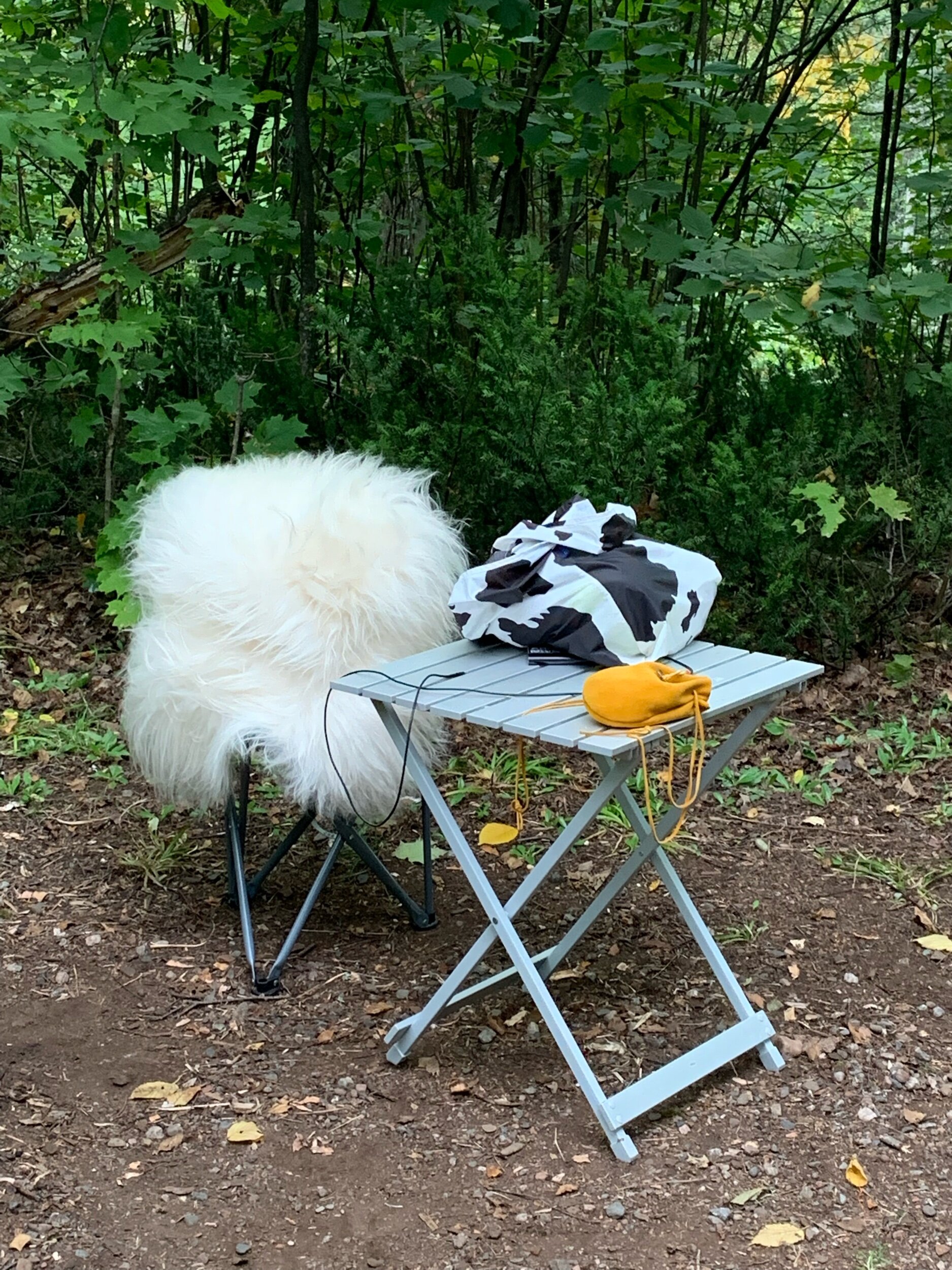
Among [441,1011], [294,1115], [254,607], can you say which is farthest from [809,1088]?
[254,607]

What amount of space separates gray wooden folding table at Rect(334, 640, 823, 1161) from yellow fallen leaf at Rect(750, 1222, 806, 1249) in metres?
0.28

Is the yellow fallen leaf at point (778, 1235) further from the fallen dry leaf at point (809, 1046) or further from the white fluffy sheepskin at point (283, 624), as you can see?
the white fluffy sheepskin at point (283, 624)

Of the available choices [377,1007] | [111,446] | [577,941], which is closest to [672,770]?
[577,941]

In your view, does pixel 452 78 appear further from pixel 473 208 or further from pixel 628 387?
pixel 628 387

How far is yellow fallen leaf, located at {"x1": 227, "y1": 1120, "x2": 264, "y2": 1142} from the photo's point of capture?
239 centimetres

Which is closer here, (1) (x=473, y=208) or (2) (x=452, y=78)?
(2) (x=452, y=78)

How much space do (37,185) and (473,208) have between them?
92.3 inches

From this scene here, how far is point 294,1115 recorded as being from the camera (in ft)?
8.11

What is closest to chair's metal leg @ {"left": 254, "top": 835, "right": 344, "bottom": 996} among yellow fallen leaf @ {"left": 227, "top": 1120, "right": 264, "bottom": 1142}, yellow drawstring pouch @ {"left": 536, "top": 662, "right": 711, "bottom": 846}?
yellow fallen leaf @ {"left": 227, "top": 1120, "right": 264, "bottom": 1142}

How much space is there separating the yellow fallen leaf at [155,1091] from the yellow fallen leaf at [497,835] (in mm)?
1285

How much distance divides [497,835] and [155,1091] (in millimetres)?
1353

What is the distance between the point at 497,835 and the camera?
3623 mm

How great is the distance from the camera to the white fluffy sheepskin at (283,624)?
9.28ft

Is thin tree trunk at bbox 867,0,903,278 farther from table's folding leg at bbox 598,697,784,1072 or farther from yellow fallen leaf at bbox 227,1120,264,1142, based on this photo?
yellow fallen leaf at bbox 227,1120,264,1142
